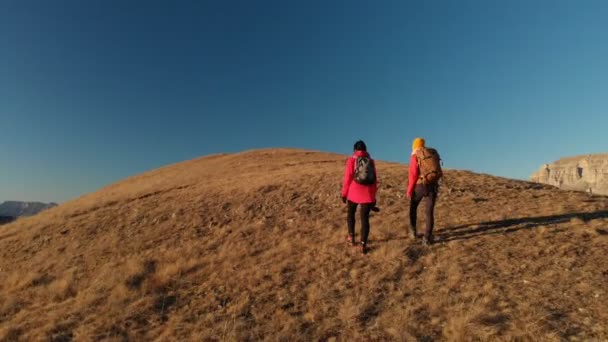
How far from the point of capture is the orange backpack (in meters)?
8.95

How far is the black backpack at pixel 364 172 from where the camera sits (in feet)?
29.1

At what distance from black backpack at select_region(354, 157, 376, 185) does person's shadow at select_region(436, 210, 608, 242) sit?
2.60 meters

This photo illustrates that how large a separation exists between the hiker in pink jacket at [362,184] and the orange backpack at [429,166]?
118cm

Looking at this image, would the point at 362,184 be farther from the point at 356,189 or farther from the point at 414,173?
the point at 414,173

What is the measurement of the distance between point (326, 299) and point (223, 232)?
20.3 ft

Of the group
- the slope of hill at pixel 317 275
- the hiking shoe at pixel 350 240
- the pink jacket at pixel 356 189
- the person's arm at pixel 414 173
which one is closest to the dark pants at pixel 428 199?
the person's arm at pixel 414 173

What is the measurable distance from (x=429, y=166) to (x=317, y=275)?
376 cm

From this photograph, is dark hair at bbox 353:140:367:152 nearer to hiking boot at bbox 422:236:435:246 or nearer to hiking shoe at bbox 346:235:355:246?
hiking shoe at bbox 346:235:355:246

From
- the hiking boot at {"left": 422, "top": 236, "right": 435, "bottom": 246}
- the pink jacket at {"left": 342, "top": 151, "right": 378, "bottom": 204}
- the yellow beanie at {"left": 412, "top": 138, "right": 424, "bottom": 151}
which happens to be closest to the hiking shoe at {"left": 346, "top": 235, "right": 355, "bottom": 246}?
the pink jacket at {"left": 342, "top": 151, "right": 378, "bottom": 204}

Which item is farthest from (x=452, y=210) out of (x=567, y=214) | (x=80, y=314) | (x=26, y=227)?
(x=26, y=227)

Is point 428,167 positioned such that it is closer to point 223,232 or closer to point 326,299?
point 326,299

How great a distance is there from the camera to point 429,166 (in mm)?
8984

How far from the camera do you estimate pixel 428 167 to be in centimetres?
898

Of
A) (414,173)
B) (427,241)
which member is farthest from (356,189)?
(427,241)
